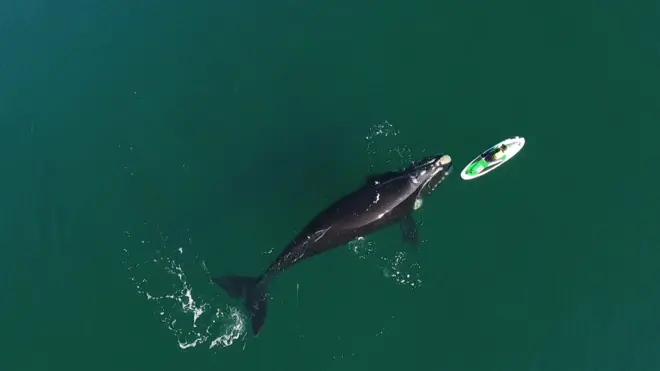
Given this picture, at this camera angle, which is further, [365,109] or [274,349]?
[365,109]

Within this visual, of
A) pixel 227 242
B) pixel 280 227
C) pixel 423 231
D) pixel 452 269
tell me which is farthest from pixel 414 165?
pixel 227 242

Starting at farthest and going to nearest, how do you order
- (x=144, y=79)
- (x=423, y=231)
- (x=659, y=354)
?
1. (x=144, y=79)
2. (x=423, y=231)
3. (x=659, y=354)

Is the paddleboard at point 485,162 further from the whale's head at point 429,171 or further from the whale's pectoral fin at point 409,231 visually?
the whale's pectoral fin at point 409,231

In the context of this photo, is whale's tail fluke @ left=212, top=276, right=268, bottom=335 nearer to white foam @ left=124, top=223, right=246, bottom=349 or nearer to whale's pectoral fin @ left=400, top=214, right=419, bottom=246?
white foam @ left=124, top=223, right=246, bottom=349

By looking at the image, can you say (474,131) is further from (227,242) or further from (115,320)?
(115,320)

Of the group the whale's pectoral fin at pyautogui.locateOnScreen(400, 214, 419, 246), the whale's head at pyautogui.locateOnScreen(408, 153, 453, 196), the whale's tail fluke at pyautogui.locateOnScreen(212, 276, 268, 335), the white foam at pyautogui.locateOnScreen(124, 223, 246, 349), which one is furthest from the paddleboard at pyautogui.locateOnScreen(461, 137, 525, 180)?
the white foam at pyautogui.locateOnScreen(124, 223, 246, 349)

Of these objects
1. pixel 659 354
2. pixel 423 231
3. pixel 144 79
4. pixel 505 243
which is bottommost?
pixel 659 354

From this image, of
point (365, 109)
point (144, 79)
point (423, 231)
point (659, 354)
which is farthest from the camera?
point (144, 79)
